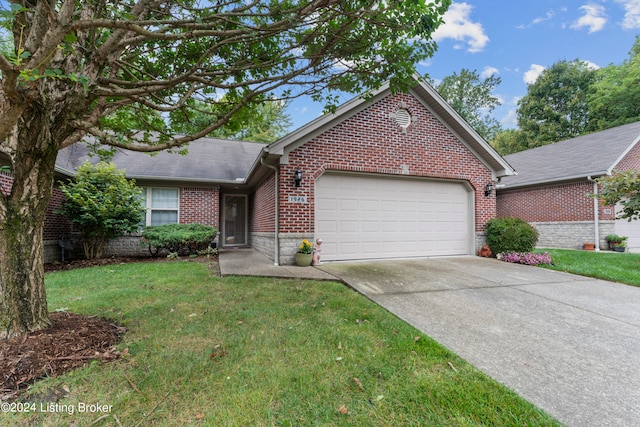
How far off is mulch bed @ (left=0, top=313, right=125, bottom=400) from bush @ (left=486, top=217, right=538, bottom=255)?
8.96m

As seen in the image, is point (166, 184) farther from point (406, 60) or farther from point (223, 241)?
point (406, 60)

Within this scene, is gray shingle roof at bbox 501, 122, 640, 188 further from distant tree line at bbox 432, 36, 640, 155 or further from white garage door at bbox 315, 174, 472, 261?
distant tree line at bbox 432, 36, 640, 155

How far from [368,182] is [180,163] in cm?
741

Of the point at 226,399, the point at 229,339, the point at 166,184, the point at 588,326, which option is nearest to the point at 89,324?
the point at 229,339

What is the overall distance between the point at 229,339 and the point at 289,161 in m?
4.67

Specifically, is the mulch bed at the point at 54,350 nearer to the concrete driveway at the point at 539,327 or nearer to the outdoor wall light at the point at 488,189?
the concrete driveway at the point at 539,327

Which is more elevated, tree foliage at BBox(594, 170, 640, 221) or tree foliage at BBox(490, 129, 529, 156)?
tree foliage at BBox(490, 129, 529, 156)

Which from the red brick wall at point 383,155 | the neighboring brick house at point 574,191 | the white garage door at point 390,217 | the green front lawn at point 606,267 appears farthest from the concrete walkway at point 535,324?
the neighboring brick house at point 574,191

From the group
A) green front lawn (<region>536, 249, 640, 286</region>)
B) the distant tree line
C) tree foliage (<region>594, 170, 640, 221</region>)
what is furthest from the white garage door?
the distant tree line

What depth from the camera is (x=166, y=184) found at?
9805 millimetres

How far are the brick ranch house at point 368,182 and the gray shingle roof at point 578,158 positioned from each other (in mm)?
4564

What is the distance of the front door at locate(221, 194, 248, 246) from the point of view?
472 inches

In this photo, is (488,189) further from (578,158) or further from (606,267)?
(578,158)

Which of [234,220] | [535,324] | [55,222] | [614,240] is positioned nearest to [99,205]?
[55,222]
